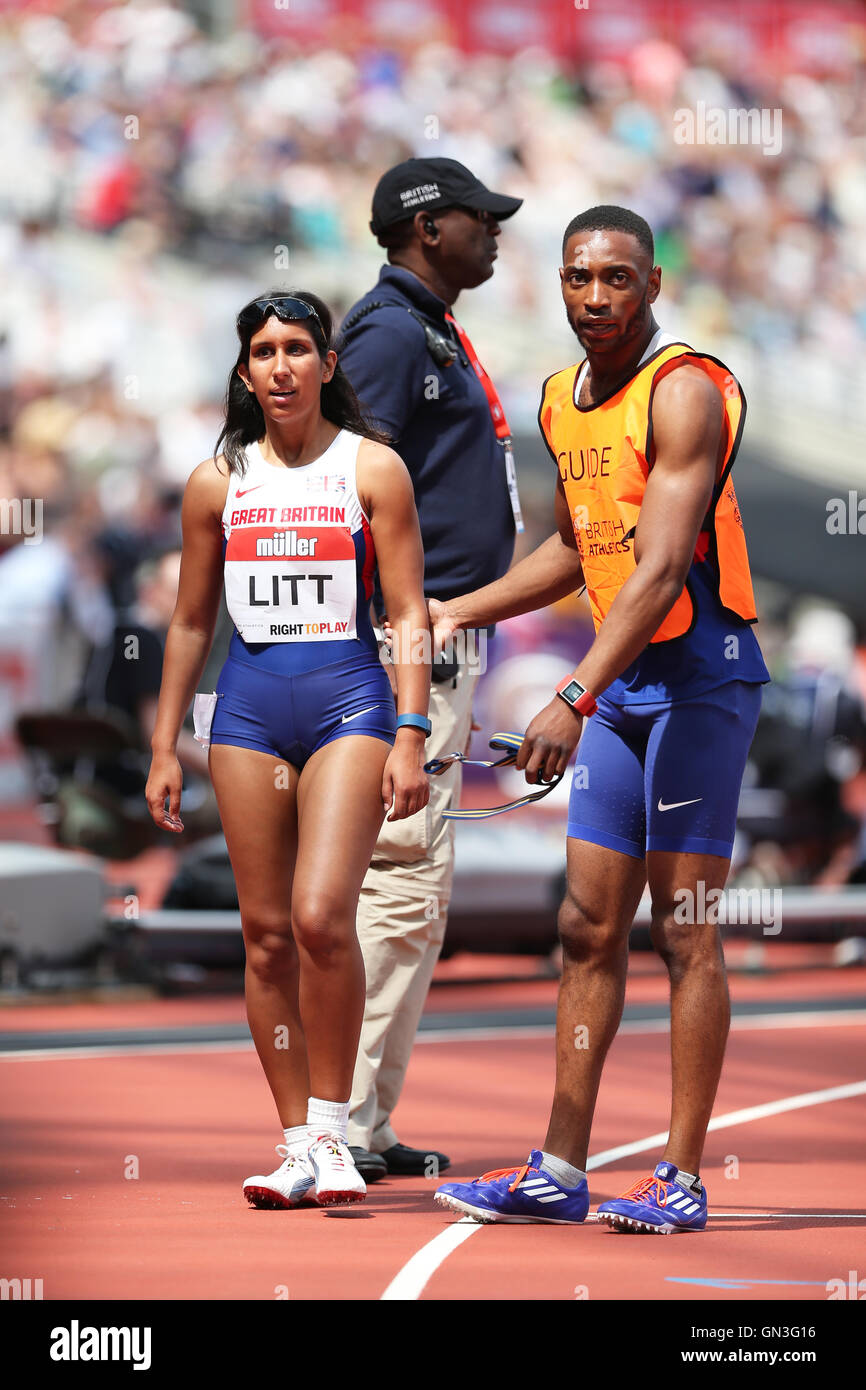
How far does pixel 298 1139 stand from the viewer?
517 cm

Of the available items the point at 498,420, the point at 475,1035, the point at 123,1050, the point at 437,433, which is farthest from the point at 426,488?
the point at 475,1035

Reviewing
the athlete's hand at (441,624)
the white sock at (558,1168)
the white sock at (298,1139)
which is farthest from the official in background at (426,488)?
the white sock at (558,1168)

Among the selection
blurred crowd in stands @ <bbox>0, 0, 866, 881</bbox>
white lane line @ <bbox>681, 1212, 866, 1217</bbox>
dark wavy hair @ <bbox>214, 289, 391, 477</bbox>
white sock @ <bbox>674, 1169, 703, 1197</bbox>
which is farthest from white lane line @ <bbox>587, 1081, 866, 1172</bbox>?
blurred crowd in stands @ <bbox>0, 0, 866, 881</bbox>

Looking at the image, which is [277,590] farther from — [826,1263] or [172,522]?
[172,522]

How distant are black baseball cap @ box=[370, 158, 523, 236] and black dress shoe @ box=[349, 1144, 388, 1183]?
2.72m

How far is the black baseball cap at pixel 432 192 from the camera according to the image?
248 inches

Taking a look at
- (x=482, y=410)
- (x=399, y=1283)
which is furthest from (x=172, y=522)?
(x=399, y=1283)

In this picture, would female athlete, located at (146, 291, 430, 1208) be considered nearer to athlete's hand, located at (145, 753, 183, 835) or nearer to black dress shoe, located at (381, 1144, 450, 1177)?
athlete's hand, located at (145, 753, 183, 835)

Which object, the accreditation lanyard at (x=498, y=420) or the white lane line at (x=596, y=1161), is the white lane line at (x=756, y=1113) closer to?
the white lane line at (x=596, y=1161)

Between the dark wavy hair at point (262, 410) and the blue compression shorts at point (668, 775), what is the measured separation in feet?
3.36

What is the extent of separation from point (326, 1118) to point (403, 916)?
1008mm

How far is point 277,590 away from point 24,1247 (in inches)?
65.4

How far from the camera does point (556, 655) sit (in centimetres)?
1641

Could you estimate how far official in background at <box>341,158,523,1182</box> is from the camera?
6.00m
